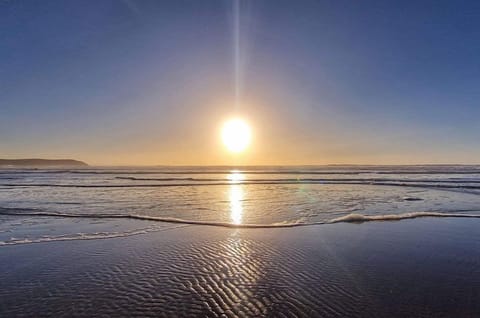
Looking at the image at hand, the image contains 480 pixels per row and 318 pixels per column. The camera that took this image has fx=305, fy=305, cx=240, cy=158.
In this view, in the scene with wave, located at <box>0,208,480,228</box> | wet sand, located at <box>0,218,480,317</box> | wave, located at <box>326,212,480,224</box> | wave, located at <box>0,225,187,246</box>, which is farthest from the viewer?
wave, located at <box>326,212,480,224</box>

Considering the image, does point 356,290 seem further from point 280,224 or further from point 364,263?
point 280,224

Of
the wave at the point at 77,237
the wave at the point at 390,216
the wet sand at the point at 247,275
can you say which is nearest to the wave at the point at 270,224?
the wave at the point at 390,216

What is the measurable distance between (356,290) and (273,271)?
179 centimetres

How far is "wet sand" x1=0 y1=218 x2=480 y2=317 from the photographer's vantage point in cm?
497

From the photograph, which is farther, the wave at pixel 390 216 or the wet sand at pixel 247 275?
the wave at pixel 390 216

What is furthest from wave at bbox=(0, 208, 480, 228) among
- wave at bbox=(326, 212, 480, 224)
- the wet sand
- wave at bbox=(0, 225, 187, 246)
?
wave at bbox=(0, 225, 187, 246)

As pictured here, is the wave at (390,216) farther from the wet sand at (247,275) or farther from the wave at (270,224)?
the wet sand at (247,275)

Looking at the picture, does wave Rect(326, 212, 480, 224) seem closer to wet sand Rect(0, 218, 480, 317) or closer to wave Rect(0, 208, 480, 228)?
wave Rect(0, 208, 480, 228)

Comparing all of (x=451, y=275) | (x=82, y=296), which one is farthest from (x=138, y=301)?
(x=451, y=275)

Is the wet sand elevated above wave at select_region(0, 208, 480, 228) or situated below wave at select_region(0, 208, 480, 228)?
below

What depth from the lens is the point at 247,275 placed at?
6477 mm

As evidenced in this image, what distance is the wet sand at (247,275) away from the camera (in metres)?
4.97

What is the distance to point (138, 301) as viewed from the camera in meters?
5.22

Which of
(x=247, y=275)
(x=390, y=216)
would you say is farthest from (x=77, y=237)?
(x=390, y=216)
